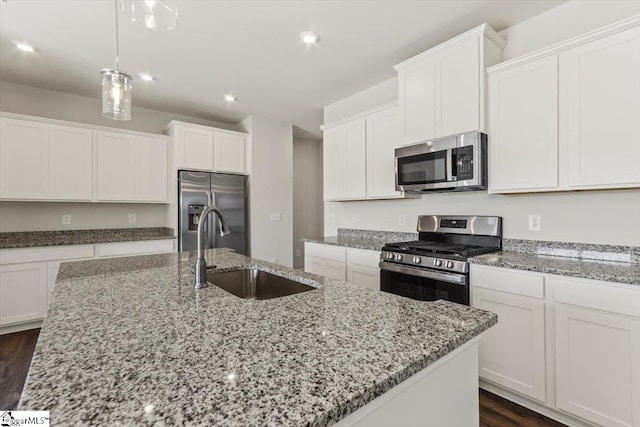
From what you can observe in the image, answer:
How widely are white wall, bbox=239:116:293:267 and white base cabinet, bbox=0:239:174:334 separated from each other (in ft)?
6.97

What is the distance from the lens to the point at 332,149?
377 centimetres

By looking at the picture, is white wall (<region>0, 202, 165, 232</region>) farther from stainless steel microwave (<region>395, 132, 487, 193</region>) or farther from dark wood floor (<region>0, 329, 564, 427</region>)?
stainless steel microwave (<region>395, 132, 487, 193</region>)

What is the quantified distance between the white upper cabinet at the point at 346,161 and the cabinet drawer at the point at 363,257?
2.20ft

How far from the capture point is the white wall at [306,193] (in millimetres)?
6207

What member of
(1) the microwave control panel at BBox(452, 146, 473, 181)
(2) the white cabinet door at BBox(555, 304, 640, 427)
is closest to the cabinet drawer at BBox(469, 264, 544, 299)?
(2) the white cabinet door at BBox(555, 304, 640, 427)

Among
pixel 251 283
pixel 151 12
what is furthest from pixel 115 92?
pixel 251 283

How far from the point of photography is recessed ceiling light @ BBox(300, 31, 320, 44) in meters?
2.56

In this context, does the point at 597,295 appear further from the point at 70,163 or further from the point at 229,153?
the point at 70,163

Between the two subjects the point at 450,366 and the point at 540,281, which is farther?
the point at 540,281

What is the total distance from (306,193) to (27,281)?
4.36 m

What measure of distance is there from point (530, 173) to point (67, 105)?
16.2ft

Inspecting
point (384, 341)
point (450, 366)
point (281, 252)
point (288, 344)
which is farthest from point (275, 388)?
point (281, 252)

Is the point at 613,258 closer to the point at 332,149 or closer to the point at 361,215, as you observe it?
the point at 361,215

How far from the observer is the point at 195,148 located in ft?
13.7
